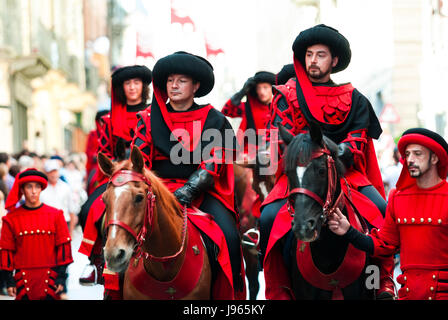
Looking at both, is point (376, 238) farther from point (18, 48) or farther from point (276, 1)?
point (276, 1)

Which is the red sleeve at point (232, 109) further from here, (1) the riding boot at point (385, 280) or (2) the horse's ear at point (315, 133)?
(2) the horse's ear at point (315, 133)

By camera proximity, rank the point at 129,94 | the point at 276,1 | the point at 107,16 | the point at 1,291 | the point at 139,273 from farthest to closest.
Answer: the point at 107,16 → the point at 276,1 → the point at 1,291 → the point at 129,94 → the point at 139,273

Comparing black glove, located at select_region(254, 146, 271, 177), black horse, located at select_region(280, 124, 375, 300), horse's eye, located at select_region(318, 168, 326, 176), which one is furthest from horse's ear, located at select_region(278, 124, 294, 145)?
black glove, located at select_region(254, 146, 271, 177)

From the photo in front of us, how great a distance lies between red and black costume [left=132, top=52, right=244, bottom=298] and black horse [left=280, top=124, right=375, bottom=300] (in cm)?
88

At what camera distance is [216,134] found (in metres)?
7.06

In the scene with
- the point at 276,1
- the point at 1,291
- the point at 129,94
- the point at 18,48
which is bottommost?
the point at 1,291

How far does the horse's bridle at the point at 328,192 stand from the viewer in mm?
A: 5230

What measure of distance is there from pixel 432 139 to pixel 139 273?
2391 mm

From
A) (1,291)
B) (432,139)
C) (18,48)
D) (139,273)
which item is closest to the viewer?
(432,139)

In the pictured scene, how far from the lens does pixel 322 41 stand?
6859 mm

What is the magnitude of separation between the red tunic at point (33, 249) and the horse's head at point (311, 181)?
4.11 meters

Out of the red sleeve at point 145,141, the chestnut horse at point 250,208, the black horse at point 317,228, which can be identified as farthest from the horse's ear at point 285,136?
the chestnut horse at point 250,208

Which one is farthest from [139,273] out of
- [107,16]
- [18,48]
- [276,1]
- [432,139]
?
[107,16]

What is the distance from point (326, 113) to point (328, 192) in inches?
58.5
